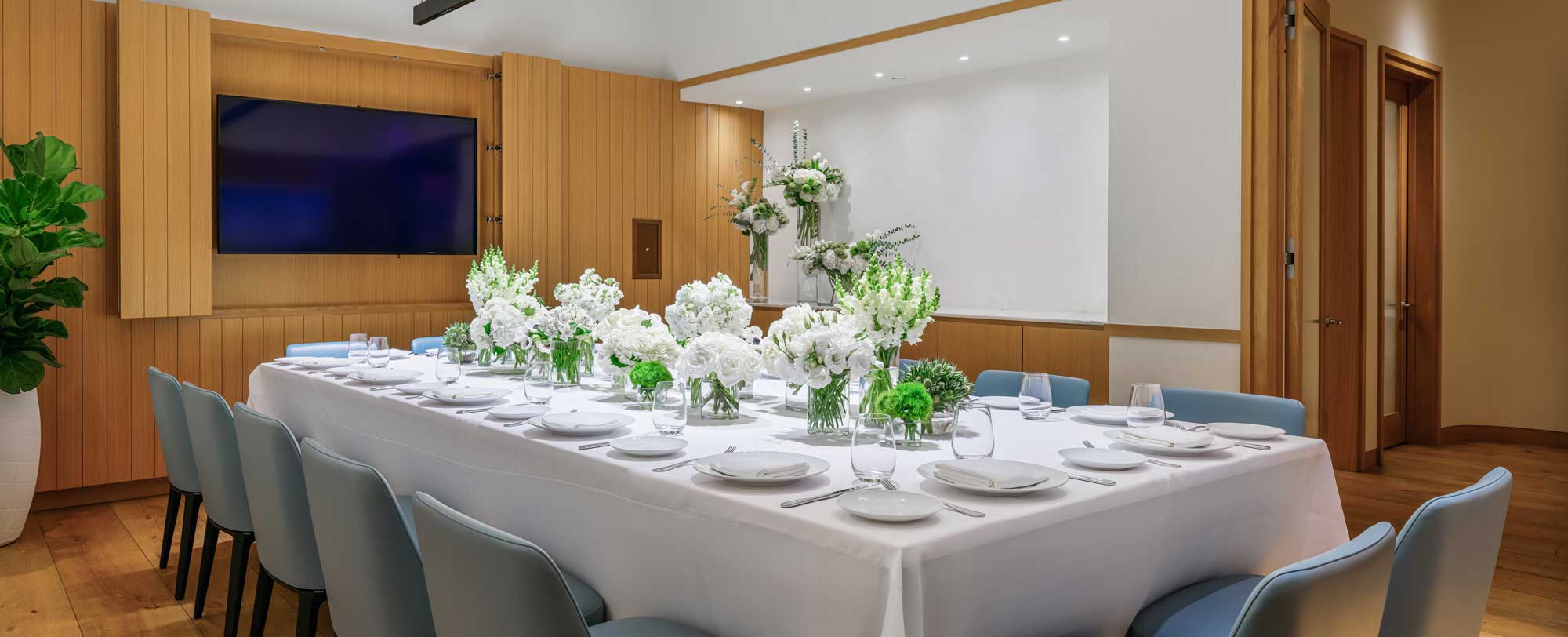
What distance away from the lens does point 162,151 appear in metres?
5.05

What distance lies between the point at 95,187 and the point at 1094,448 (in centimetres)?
458

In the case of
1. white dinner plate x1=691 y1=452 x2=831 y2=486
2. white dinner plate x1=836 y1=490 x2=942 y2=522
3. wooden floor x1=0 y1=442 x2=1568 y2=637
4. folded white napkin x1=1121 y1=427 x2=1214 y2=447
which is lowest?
wooden floor x1=0 y1=442 x2=1568 y2=637

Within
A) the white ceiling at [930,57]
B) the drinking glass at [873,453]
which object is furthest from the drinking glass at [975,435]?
the white ceiling at [930,57]

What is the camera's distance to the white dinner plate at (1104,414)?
2.73 meters

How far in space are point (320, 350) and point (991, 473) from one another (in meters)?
3.92

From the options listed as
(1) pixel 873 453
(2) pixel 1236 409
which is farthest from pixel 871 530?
(2) pixel 1236 409

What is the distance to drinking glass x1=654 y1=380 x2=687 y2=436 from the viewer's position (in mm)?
2389

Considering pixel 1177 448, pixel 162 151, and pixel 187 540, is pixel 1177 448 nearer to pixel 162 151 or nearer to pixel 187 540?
pixel 187 540

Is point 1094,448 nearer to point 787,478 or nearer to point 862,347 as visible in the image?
point 862,347

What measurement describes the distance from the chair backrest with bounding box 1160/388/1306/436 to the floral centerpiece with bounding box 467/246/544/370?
7.12 feet

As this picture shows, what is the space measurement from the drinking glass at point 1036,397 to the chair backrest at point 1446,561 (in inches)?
41.8

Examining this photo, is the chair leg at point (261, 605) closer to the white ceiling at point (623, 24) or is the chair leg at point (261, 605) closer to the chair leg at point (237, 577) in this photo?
the chair leg at point (237, 577)

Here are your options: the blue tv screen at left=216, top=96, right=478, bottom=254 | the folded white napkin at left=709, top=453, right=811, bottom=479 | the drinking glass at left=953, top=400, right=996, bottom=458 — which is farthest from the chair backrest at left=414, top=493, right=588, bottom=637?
the blue tv screen at left=216, top=96, right=478, bottom=254

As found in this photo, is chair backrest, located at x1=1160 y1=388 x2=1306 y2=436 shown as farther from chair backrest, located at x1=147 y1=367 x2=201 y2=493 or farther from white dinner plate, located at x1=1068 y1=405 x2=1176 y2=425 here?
chair backrest, located at x1=147 y1=367 x2=201 y2=493
